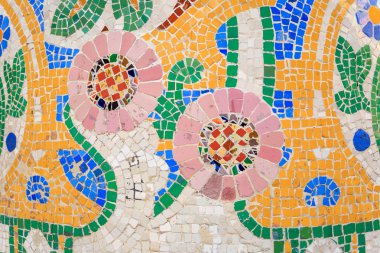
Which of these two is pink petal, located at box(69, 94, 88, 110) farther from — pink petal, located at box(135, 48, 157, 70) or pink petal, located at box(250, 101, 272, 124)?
pink petal, located at box(250, 101, 272, 124)

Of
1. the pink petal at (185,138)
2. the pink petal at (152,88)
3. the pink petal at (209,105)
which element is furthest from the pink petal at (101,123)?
the pink petal at (209,105)

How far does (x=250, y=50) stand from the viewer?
9.77 ft

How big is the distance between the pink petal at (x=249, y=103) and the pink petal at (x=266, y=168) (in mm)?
233

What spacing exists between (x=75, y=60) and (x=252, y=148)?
3.40 feet

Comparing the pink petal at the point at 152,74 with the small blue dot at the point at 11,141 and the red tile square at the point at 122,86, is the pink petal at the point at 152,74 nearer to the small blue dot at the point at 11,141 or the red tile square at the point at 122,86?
the red tile square at the point at 122,86

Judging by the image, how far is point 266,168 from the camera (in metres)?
2.93

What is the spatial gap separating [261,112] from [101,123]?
0.82 m

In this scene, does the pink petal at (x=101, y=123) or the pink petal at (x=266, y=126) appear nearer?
the pink petal at (x=266, y=126)

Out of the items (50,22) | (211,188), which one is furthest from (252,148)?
(50,22)

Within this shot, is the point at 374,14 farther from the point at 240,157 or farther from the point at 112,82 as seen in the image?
the point at 112,82

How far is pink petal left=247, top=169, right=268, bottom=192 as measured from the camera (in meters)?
2.93

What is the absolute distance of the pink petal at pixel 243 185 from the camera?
2.92 metres

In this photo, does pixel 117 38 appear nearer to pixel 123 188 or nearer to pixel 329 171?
pixel 123 188

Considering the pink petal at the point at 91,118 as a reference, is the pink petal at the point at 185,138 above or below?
below
